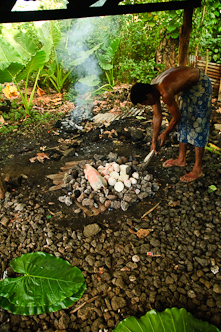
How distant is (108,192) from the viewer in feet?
11.7

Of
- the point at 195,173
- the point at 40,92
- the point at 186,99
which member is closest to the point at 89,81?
the point at 40,92

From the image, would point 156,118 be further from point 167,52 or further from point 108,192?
point 167,52

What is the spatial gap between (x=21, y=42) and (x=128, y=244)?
19.4ft

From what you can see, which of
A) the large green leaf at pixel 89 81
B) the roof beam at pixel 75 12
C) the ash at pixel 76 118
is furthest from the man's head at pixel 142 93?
the large green leaf at pixel 89 81

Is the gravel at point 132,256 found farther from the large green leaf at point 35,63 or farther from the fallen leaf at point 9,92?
the fallen leaf at point 9,92

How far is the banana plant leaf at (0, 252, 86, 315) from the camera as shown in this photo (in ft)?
7.63

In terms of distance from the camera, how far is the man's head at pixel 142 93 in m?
2.96

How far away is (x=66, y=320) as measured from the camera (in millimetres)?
2230

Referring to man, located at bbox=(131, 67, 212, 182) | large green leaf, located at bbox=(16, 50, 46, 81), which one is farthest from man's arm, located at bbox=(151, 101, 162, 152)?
large green leaf, located at bbox=(16, 50, 46, 81)

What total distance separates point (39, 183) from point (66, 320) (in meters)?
2.37

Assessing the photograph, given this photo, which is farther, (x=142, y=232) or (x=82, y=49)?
(x=82, y=49)

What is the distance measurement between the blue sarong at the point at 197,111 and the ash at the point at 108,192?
0.91 metres

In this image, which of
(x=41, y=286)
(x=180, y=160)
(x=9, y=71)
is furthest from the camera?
(x=9, y=71)

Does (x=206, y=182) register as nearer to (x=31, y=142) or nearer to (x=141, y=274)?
(x=141, y=274)
